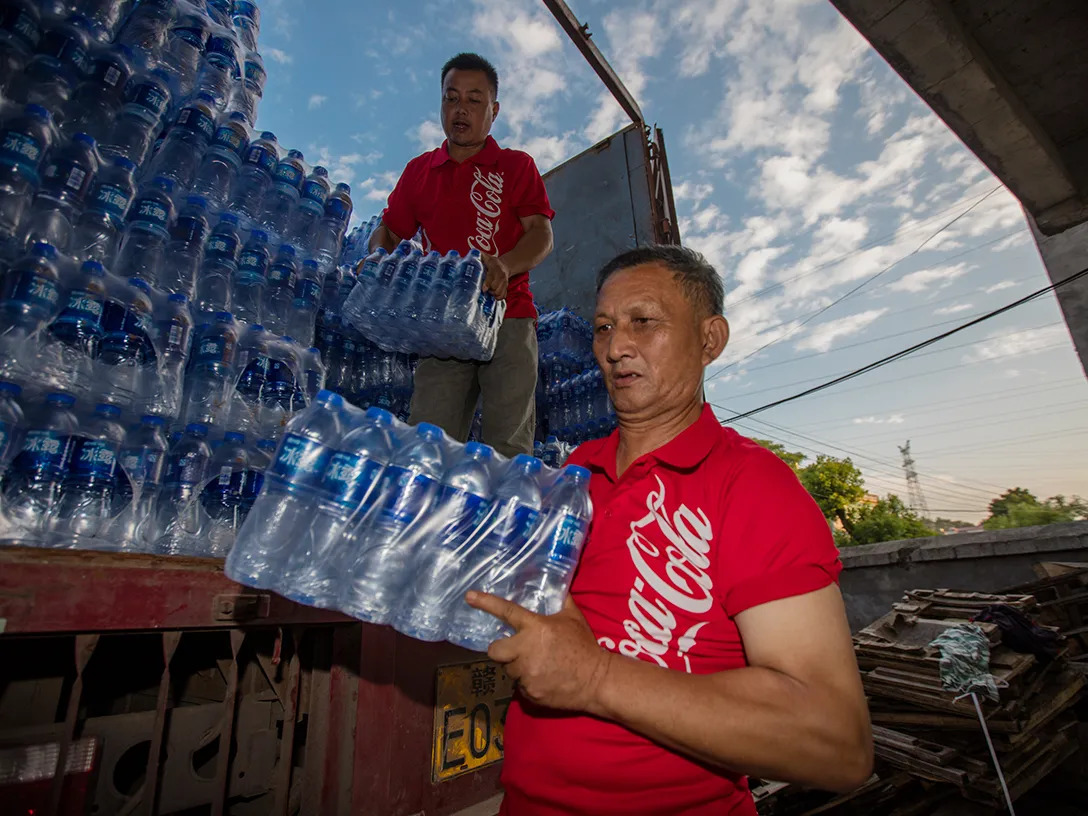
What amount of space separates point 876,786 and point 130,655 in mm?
6675

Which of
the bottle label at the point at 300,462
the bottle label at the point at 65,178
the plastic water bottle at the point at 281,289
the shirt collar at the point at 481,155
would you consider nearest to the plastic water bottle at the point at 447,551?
the bottle label at the point at 300,462

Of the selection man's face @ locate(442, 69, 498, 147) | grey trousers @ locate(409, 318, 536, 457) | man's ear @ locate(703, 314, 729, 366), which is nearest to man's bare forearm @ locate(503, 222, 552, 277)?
grey trousers @ locate(409, 318, 536, 457)

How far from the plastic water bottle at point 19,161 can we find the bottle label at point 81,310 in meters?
0.36

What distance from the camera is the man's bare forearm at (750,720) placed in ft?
3.47

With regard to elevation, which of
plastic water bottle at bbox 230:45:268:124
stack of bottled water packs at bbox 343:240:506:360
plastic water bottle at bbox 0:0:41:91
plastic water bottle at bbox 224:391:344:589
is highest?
plastic water bottle at bbox 230:45:268:124

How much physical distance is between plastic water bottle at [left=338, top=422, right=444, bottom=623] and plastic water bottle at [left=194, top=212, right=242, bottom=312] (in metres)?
2.73

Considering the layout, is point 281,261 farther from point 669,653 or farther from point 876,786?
point 876,786

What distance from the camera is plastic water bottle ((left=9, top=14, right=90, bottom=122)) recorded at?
9.39 feet

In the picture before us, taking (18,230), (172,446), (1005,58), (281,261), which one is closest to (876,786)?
(1005,58)

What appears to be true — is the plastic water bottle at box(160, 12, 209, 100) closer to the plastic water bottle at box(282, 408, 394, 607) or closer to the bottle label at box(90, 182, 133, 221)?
the bottle label at box(90, 182, 133, 221)

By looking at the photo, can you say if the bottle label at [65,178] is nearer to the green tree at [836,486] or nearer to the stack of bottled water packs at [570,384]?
the stack of bottled water packs at [570,384]

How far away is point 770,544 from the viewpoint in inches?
48.8

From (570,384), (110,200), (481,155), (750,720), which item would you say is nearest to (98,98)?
(110,200)

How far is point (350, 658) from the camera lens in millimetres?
2330
